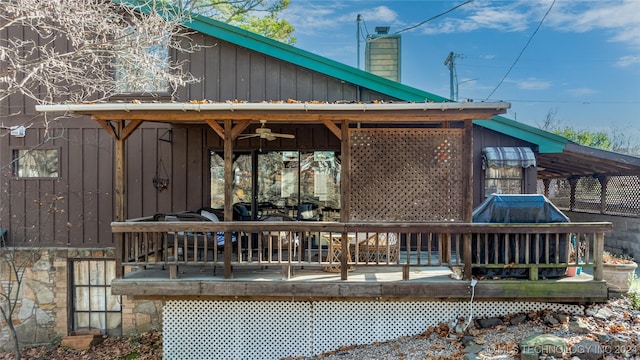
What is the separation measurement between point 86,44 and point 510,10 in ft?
46.6

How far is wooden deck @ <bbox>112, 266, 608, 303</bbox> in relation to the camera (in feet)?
15.7

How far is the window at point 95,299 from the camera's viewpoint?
7230 mm

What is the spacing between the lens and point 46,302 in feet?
23.6

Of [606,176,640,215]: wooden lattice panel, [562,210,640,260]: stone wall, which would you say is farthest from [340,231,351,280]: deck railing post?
[606,176,640,215]: wooden lattice panel

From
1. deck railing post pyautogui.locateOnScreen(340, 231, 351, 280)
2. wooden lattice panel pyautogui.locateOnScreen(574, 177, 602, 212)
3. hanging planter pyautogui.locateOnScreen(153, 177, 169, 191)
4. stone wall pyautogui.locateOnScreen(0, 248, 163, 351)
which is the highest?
hanging planter pyautogui.locateOnScreen(153, 177, 169, 191)

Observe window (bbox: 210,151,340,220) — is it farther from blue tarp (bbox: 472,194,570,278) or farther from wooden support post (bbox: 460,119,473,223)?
blue tarp (bbox: 472,194,570,278)

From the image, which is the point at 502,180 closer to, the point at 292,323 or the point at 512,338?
the point at 512,338

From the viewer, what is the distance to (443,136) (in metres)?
4.88

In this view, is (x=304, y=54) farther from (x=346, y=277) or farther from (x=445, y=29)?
(x=445, y=29)

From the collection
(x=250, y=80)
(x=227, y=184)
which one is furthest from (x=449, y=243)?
(x=250, y=80)

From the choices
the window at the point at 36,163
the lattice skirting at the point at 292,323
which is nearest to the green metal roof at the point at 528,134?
the lattice skirting at the point at 292,323

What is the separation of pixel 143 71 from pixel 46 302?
15.3ft

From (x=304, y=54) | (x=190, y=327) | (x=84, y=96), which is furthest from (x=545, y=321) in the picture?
(x=84, y=96)

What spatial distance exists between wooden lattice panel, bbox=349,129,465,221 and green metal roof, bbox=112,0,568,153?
1.95 meters
